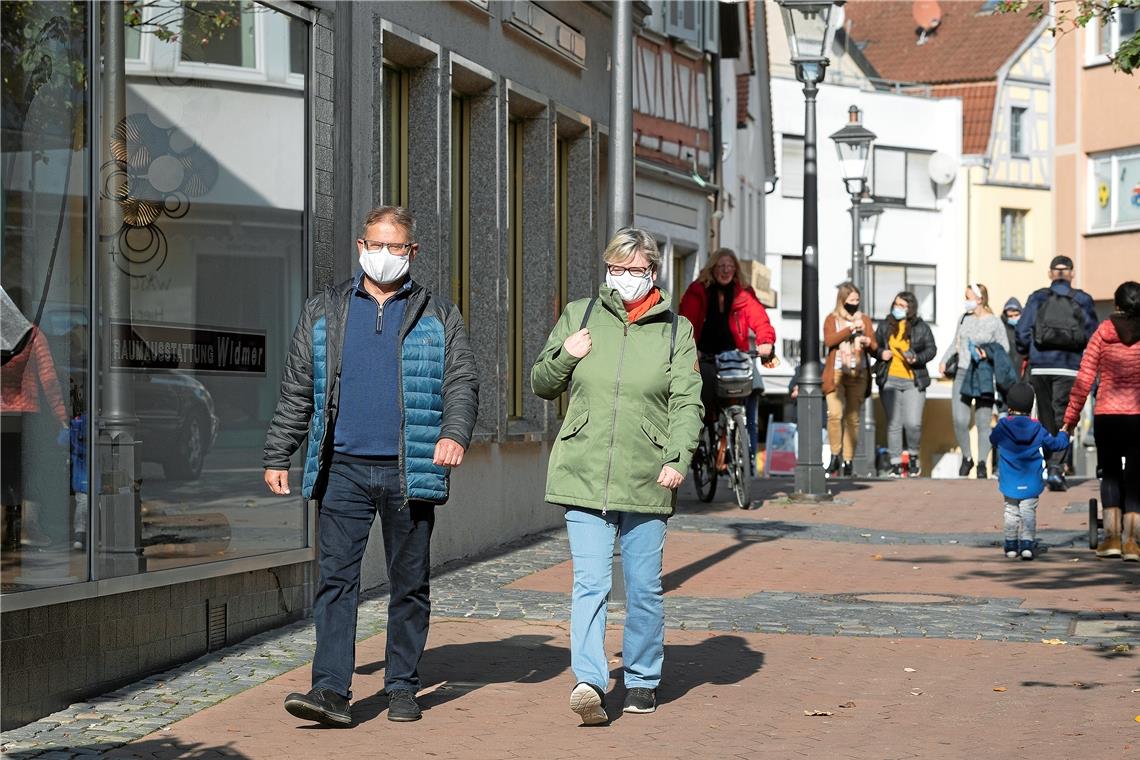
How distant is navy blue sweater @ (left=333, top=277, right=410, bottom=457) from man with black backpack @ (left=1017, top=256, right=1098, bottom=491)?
1069cm

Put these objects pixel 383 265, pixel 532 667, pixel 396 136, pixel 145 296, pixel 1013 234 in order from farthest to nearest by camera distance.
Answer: pixel 1013 234 < pixel 396 136 < pixel 532 667 < pixel 145 296 < pixel 383 265

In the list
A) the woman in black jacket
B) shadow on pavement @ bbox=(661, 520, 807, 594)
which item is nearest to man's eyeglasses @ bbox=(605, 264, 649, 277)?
shadow on pavement @ bbox=(661, 520, 807, 594)

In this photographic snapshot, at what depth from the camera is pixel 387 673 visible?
7.64 meters

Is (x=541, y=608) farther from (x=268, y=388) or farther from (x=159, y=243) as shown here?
(x=159, y=243)

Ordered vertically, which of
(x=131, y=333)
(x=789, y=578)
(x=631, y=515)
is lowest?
(x=789, y=578)

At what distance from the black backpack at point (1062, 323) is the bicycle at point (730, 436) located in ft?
9.20

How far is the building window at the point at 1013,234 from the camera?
57.7 metres

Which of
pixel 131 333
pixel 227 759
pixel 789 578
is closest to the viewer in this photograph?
pixel 227 759

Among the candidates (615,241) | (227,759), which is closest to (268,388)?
(615,241)

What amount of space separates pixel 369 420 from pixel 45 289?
4.76 feet

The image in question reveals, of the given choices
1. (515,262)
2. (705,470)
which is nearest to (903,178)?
(705,470)

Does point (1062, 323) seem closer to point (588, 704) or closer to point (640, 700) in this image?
point (640, 700)

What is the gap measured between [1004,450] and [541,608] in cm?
384

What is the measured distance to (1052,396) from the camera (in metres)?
17.4
